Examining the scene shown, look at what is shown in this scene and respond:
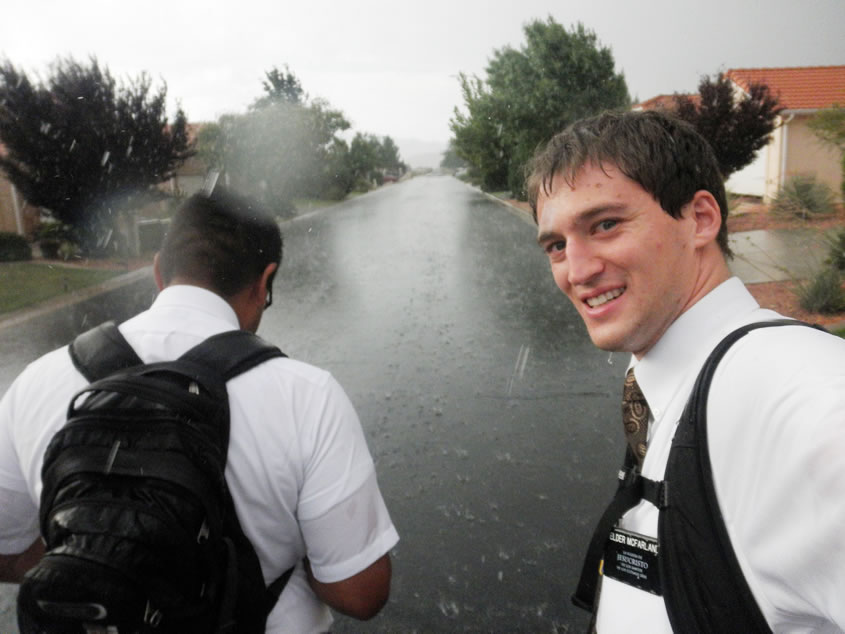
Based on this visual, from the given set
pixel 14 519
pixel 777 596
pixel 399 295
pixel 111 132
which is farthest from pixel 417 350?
pixel 111 132

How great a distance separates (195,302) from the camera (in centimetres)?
173

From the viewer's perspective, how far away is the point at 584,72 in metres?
29.7

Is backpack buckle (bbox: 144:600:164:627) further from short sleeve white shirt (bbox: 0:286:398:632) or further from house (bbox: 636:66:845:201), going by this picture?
house (bbox: 636:66:845:201)

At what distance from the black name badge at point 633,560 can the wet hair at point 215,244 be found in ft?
3.80

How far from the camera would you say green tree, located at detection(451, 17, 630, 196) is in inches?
1080

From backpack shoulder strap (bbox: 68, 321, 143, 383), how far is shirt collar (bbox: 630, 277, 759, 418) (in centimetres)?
119

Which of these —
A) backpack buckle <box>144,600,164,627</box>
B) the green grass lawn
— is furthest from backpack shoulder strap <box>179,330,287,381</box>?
the green grass lawn

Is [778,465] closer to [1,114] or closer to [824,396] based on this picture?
[824,396]

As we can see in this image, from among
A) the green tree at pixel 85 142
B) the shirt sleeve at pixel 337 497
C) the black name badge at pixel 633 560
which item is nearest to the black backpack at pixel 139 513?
the shirt sleeve at pixel 337 497

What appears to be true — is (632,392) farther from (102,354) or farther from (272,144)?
(272,144)

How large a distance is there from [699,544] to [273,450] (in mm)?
942

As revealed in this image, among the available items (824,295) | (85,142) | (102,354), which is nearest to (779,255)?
(824,295)

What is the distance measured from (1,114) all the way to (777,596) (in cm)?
1903

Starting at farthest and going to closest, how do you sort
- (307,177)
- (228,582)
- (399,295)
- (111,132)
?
(307,177)
(111,132)
(399,295)
(228,582)
